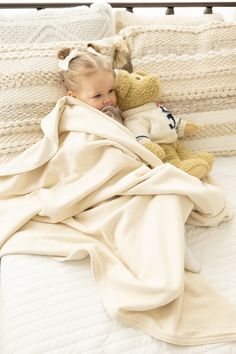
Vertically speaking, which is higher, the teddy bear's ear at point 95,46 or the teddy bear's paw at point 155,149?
the teddy bear's ear at point 95,46

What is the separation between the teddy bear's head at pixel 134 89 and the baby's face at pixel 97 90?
42 mm

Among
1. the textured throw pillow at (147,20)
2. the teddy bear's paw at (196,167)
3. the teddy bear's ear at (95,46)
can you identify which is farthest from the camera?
the textured throw pillow at (147,20)

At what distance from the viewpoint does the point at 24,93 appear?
1249mm

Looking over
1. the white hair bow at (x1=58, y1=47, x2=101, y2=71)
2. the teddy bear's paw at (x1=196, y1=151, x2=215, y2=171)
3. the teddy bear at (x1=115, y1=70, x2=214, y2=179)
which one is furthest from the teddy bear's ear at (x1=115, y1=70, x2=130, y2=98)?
the teddy bear's paw at (x1=196, y1=151, x2=215, y2=171)

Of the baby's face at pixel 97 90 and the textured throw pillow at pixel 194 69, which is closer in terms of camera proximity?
the baby's face at pixel 97 90

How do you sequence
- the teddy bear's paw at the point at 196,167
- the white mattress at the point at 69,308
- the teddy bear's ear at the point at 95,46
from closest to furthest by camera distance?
the white mattress at the point at 69,308 < the teddy bear's paw at the point at 196,167 < the teddy bear's ear at the point at 95,46

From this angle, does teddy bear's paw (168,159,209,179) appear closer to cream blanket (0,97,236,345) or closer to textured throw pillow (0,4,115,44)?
cream blanket (0,97,236,345)

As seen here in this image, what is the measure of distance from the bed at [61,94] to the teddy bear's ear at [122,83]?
0.46ft

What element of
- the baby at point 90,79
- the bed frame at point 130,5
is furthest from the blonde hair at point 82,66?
the bed frame at point 130,5

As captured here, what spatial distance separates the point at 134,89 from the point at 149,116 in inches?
4.1

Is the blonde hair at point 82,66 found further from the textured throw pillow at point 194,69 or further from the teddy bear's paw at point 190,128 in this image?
the teddy bear's paw at point 190,128

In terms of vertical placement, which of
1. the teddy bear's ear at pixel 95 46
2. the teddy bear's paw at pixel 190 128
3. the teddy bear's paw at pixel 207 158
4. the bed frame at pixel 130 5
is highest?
the bed frame at pixel 130 5

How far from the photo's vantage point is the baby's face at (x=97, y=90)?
1.22 m

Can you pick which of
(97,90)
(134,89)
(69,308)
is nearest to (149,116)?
(134,89)
